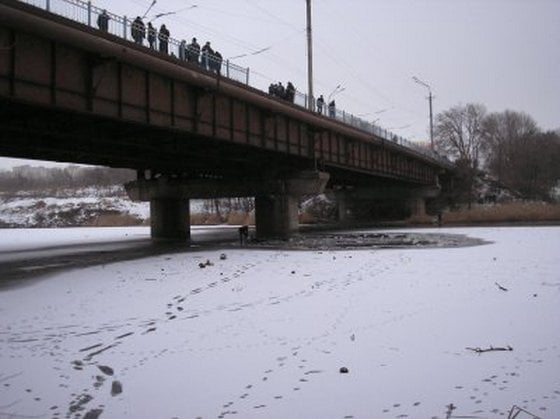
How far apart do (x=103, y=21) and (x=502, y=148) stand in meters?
110

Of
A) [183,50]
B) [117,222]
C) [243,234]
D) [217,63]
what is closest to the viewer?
[183,50]

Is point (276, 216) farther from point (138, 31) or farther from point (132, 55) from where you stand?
point (132, 55)

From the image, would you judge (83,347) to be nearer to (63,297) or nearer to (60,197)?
(63,297)

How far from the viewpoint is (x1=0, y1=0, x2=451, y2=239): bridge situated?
18219mm

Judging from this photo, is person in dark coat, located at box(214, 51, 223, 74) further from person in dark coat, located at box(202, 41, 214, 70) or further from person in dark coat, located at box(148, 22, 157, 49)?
person in dark coat, located at box(148, 22, 157, 49)

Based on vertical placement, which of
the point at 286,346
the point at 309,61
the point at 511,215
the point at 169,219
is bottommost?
the point at 286,346

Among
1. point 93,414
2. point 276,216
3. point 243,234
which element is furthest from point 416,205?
A: point 93,414

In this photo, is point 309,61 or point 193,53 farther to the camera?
point 309,61

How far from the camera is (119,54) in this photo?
20.0 meters

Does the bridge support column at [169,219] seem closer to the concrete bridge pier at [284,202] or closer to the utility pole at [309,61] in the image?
the concrete bridge pier at [284,202]

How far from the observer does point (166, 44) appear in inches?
955

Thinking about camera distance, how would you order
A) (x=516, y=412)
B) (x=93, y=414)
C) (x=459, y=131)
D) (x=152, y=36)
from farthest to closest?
(x=459, y=131), (x=152, y=36), (x=93, y=414), (x=516, y=412)

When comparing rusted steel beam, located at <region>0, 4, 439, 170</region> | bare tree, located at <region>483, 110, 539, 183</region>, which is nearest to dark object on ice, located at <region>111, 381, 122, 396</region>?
rusted steel beam, located at <region>0, 4, 439, 170</region>

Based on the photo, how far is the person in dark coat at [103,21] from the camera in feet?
68.2
